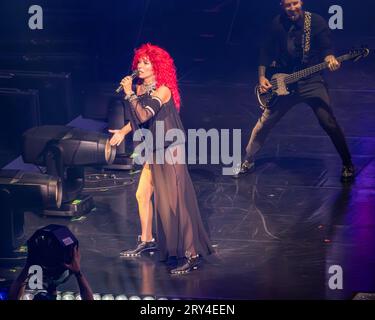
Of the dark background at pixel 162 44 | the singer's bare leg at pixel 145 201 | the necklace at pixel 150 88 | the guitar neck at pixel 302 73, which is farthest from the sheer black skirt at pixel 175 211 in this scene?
the dark background at pixel 162 44

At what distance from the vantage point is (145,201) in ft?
34.7

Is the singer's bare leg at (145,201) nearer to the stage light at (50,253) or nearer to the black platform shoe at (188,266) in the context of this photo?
the black platform shoe at (188,266)

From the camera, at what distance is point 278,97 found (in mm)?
12695

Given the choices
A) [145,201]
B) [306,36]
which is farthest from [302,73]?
[145,201]

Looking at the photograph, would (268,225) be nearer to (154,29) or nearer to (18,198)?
(18,198)

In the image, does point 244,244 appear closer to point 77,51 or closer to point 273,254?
point 273,254

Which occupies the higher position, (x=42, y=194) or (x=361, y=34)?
(x=361, y=34)

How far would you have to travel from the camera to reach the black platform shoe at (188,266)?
407 inches

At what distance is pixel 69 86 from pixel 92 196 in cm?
201

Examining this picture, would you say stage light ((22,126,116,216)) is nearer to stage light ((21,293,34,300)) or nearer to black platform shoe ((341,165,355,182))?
stage light ((21,293,34,300))

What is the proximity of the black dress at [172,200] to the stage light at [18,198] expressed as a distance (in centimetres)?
110

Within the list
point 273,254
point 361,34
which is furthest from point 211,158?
point 361,34

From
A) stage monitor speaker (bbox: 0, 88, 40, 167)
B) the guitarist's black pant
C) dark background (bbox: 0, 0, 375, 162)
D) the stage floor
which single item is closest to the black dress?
the stage floor

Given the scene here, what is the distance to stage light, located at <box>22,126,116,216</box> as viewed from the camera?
11.8 metres
